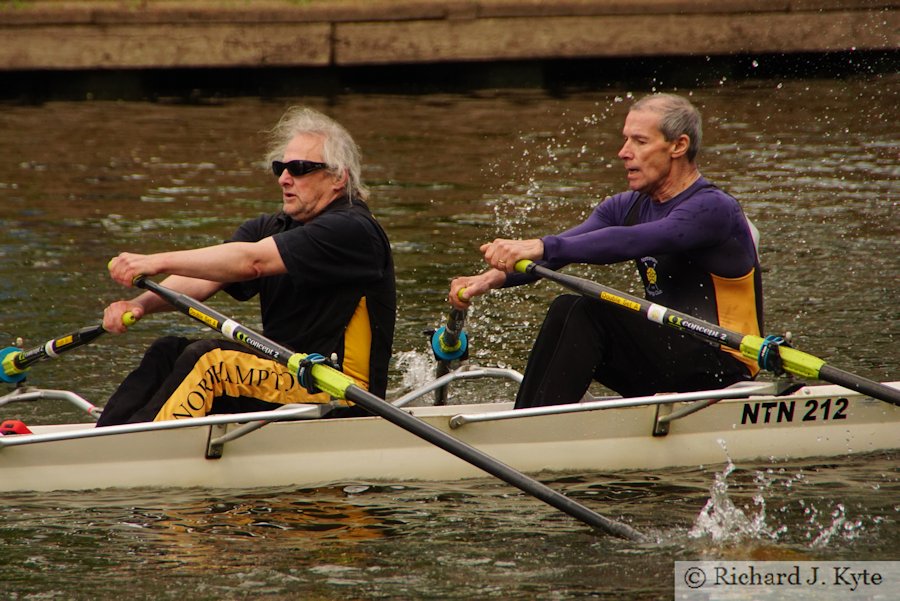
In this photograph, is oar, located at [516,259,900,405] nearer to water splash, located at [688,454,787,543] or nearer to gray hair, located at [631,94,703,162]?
water splash, located at [688,454,787,543]

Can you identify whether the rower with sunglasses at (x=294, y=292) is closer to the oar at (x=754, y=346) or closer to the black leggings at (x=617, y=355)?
the black leggings at (x=617, y=355)

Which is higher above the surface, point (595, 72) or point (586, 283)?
point (595, 72)

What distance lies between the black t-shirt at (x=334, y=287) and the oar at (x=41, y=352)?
95 centimetres

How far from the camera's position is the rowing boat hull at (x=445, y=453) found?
576 cm

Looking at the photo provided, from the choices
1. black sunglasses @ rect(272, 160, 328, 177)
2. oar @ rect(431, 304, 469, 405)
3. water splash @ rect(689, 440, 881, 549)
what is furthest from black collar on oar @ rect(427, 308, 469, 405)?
water splash @ rect(689, 440, 881, 549)

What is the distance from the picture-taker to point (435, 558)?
5.28 metres

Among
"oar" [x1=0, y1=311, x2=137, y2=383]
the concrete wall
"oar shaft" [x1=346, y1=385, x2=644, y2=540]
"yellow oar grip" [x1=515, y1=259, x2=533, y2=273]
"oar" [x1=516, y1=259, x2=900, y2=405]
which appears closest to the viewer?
"oar shaft" [x1=346, y1=385, x2=644, y2=540]

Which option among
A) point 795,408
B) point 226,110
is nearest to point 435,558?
point 795,408

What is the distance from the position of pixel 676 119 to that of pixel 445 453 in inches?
71.5

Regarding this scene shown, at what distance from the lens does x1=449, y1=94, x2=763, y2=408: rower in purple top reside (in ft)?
19.3

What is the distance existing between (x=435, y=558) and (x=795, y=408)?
2.01 metres

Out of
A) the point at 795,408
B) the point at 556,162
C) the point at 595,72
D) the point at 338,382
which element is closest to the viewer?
the point at 338,382

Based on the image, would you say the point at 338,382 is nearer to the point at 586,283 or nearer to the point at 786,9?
the point at 586,283

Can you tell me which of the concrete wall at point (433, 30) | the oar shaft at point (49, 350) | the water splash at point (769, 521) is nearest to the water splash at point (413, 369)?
the oar shaft at point (49, 350)
